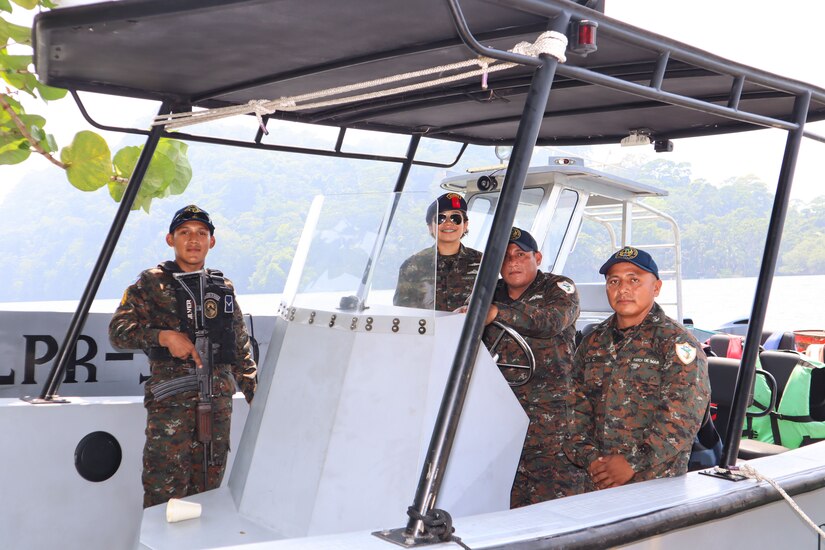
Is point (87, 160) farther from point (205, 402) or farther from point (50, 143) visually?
point (205, 402)

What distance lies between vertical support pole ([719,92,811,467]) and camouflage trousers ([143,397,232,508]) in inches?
79.9

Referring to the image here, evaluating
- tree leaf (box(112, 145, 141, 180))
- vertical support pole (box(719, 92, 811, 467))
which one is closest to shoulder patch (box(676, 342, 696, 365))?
vertical support pole (box(719, 92, 811, 467))

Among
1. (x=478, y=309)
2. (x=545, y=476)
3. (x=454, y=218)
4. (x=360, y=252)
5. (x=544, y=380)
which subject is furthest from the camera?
(x=454, y=218)

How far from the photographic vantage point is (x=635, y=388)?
2668 millimetres

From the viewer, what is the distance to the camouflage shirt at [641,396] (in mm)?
2504

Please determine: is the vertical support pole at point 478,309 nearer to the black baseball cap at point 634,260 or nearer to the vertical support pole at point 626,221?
the black baseball cap at point 634,260

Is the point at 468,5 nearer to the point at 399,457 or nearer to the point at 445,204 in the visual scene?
the point at 399,457

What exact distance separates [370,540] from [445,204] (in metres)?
2.12

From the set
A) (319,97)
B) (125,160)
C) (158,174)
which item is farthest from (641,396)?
(125,160)

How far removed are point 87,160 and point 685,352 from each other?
3440 mm

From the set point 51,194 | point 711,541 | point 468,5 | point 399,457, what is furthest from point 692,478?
point 51,194

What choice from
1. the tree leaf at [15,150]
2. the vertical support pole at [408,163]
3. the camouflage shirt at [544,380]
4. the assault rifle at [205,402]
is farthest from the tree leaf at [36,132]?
the camouflage shirt at [544,380]

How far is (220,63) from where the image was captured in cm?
263

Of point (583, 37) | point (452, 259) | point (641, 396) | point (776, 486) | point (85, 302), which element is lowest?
point (776, 486)
